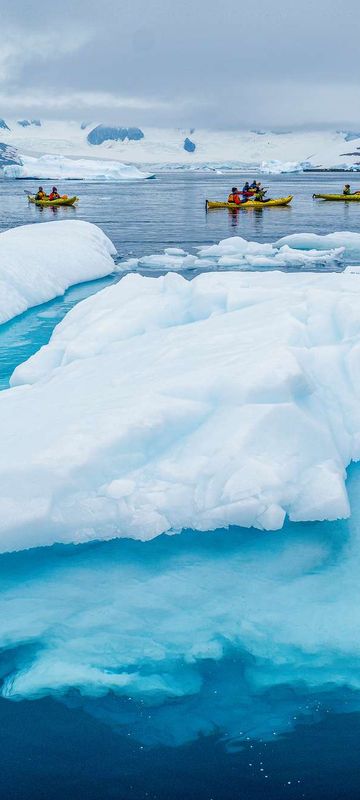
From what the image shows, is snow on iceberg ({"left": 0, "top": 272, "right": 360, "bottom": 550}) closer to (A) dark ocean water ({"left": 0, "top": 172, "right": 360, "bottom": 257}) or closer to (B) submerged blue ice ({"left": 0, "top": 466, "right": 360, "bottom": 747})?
(B) submerged blue ice ({"left": 0, "top": 466, "right": 360, "bottom": 747})

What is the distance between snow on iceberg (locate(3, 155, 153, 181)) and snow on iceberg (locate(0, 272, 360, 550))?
79.0 m

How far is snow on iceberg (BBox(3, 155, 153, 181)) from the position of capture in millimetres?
81938

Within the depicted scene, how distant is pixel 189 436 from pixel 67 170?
86.3 meters

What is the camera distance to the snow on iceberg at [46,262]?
41.2 ft

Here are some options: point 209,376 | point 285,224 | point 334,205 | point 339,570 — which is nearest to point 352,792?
point 339,570

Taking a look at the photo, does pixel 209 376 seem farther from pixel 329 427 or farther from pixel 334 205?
pixel 334 205

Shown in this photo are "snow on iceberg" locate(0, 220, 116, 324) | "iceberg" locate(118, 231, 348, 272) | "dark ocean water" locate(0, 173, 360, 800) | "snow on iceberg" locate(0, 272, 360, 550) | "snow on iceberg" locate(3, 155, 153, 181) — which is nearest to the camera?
"dark ocean water" locate(0, 173, 360, 800)

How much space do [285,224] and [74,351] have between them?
22203 mm

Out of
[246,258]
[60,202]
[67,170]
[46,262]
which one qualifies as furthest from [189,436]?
[67,170]

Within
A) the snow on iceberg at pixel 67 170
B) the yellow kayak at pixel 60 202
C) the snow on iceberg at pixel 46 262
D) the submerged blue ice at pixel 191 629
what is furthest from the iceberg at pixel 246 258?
the snow on iceberg at pixel 67 170

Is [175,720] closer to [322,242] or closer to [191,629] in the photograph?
[191,629]

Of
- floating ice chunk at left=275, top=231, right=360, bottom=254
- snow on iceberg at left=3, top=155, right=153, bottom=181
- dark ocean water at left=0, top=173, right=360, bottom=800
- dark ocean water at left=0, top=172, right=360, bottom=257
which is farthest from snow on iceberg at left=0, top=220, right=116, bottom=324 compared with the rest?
snow on iceberg at left=3, top=155, right=153, bottom=181

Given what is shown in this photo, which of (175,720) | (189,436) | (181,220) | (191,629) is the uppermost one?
(181,220)

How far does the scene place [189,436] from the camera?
5102mm
